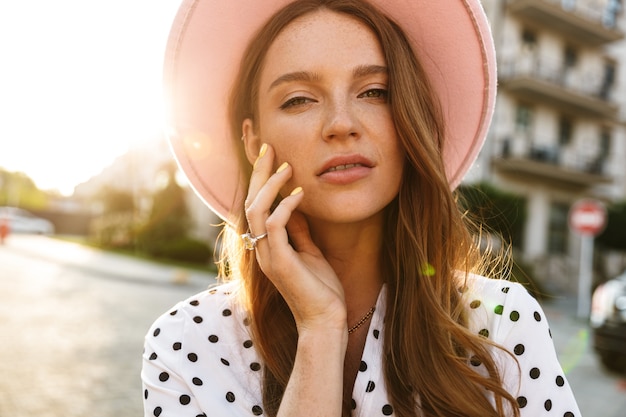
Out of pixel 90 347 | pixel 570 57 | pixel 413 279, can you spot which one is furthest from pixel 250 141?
pixel 570 57

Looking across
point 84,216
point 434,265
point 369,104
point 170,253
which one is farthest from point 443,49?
point 84,216

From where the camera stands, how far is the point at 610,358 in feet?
25.2

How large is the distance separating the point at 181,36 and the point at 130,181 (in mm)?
36378

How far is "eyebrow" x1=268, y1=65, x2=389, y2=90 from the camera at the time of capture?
1.64 m

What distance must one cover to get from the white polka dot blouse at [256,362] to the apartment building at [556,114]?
2055 cm

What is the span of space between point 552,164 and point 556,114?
241 centimetres

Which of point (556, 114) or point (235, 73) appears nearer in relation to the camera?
point (235, 73)

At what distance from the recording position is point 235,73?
1993mm

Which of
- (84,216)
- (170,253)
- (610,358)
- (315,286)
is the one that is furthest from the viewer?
(84,216)

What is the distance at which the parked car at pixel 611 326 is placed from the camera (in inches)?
294

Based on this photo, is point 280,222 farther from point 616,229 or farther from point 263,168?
point 616,229

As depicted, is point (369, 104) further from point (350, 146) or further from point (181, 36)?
point (181, 36)

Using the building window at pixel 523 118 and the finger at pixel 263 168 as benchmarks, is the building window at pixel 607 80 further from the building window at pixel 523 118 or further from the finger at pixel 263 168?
the finger at pixel 263 168

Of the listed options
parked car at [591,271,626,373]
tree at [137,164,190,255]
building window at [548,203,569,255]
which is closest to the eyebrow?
parked car at [591,271,626,373]
